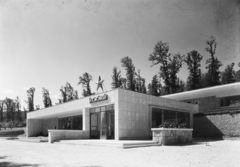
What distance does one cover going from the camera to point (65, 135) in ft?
66.6

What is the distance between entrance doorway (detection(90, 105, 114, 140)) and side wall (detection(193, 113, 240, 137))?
11.9 m

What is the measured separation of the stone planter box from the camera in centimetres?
1503

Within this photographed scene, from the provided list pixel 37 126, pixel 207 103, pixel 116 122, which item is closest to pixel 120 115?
pixel 116 122

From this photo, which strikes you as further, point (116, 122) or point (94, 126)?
point (94, 126)

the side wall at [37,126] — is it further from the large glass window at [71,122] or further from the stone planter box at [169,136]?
the stone planter box at [169,136]

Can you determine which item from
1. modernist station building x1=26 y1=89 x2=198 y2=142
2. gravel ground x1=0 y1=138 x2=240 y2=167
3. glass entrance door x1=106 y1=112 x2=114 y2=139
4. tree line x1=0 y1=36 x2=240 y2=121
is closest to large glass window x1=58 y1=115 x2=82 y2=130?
modernist station building x1=26 y1=89 x2=198 y2=142

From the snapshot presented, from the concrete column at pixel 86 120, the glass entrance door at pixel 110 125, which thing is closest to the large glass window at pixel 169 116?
the glass entrance door at pixel 110 125

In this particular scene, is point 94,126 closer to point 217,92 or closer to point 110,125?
point 110,125

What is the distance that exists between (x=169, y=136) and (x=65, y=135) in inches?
378

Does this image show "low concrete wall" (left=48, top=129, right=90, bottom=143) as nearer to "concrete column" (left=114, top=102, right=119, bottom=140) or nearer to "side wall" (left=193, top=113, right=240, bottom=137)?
"concrete column" (left=114, top=102, right=119, bottom=140)

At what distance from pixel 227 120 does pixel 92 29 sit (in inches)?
707

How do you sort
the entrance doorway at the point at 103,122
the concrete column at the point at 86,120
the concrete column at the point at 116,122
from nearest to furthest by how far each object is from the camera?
the concrete column at the point at 116,122 → the entrance doorway at the point at 103,122 → the concrete column at the point at 86,120

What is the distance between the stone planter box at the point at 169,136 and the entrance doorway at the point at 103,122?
5.09 meters

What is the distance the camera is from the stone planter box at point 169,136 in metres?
15.0
